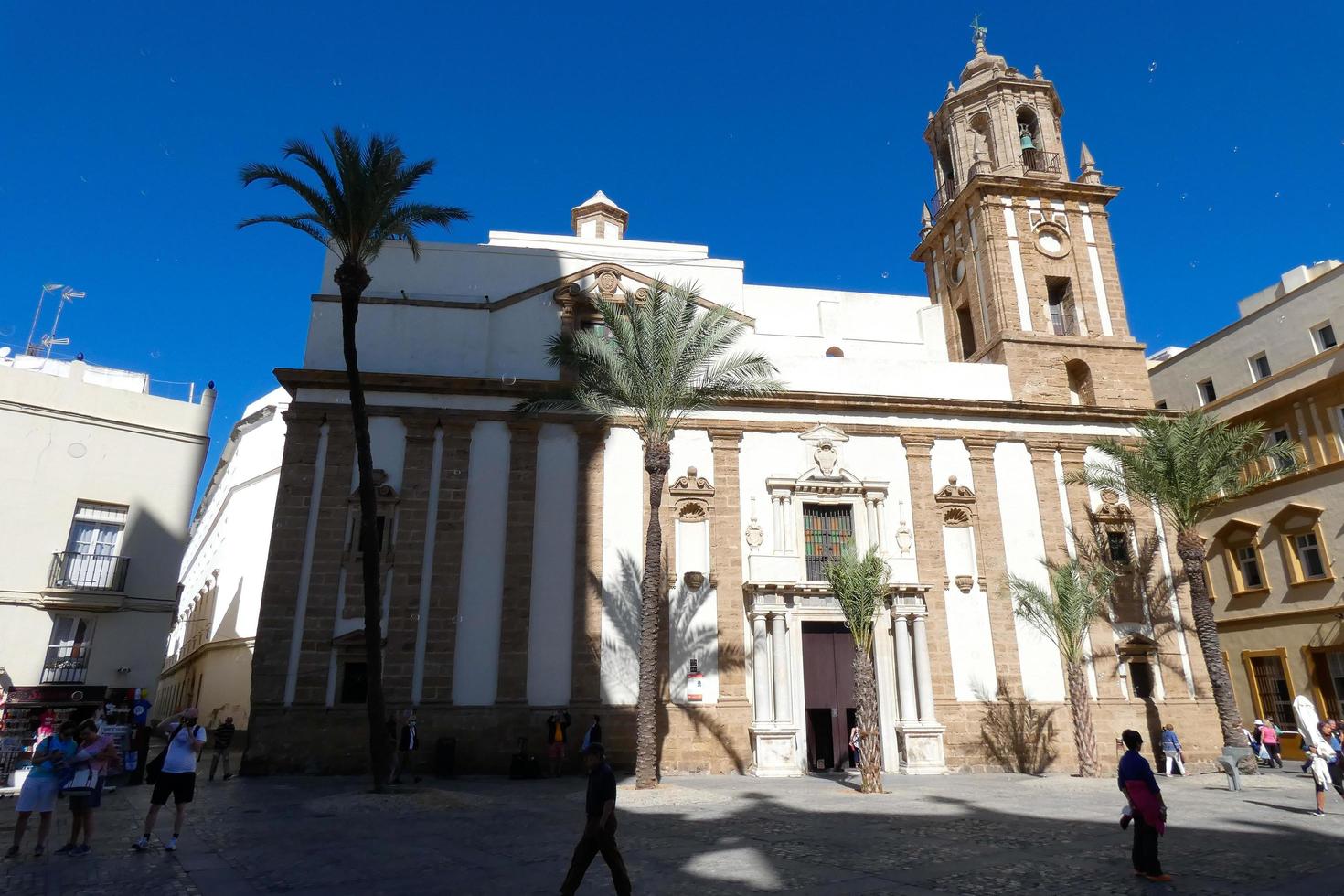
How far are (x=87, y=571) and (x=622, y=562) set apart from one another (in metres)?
13.2

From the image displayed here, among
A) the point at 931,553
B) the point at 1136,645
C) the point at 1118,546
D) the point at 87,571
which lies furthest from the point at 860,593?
the point at 87,571

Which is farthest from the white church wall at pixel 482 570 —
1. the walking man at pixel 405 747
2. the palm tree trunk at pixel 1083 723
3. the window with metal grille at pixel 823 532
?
the palm tree trunk at pixel 1083 723

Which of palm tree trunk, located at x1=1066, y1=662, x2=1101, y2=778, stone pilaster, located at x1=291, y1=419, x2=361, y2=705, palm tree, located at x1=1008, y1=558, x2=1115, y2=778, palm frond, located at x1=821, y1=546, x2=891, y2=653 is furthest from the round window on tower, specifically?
stone pilaster, located at x1=291, y1=419, x2=361, y2=705

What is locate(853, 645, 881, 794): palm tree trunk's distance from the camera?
1631cm

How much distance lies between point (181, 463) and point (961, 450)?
22343mm

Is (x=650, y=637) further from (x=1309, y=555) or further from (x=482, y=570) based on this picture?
(x=1309, y=555)

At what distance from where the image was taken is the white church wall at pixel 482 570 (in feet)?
68.5

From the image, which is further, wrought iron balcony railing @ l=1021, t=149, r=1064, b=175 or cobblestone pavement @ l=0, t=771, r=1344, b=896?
wrought iron balcony railing @ l=1021, t=149, r=1064, b=175

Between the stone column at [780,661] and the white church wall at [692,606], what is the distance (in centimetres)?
153

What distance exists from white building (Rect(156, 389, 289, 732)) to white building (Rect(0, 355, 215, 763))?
8.62 metres

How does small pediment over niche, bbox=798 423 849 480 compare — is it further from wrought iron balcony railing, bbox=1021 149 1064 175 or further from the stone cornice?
wrought iron balcony railing, bbox=1021 149 1064 175

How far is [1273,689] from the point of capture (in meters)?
26.9

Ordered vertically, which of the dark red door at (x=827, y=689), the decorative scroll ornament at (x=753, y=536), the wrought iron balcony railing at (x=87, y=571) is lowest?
the dark red door at (x=827, y=689)

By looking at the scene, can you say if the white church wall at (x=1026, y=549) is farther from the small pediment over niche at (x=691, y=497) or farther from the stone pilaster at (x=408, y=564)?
the stone pilaster at (x=408, y=564)
